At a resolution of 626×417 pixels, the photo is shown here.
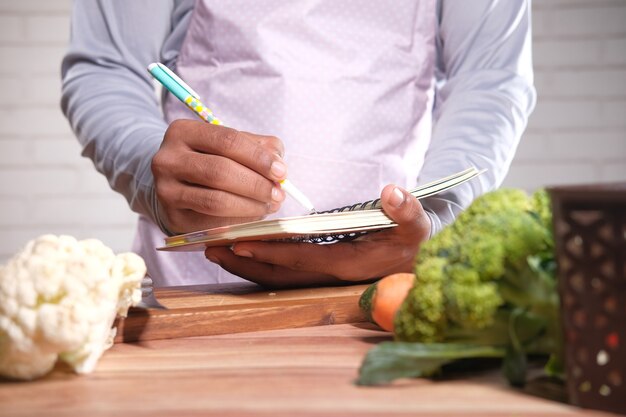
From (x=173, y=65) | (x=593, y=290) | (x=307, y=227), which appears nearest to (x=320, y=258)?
(x=307, y=227)

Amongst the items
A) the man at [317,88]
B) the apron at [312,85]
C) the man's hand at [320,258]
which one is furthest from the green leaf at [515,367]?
the apron at [312,85]

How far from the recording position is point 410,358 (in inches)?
26.2

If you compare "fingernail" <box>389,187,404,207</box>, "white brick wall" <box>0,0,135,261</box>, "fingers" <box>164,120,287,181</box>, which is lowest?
"white brick wall" <box>0,0,135,261</box>

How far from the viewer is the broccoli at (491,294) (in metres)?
0.65

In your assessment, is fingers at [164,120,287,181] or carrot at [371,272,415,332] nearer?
carrot at [371,272,415,332]

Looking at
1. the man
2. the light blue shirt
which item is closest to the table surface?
the man

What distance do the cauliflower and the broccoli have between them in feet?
0.84

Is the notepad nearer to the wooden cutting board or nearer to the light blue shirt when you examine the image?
the wooden cutting board

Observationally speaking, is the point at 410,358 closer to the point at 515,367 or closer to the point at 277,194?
the point at 515,367

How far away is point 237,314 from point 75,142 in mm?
2406

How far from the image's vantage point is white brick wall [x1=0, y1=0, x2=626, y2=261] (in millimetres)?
3170

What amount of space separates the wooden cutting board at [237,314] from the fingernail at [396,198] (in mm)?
128

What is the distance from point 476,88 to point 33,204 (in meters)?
2.04

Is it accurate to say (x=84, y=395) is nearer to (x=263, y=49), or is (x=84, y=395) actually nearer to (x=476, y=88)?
(x=263, y=49)
